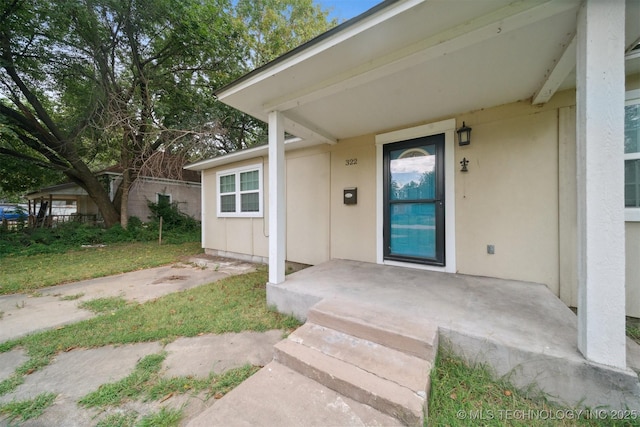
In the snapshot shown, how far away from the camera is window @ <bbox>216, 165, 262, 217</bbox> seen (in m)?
5.61

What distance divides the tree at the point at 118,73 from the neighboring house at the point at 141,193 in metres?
1.98

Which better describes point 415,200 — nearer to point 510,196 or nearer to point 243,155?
point 510,196

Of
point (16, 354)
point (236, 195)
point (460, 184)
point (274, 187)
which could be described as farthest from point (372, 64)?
point (236, 195)

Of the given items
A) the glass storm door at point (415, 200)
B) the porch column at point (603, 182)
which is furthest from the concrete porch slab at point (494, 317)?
the glass storm door at point (415, 200)

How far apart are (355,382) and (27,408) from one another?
84.4 inches

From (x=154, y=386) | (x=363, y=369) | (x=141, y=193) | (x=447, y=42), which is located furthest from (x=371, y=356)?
(x=141, y=193)

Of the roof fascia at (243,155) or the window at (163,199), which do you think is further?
the window at (163,199)

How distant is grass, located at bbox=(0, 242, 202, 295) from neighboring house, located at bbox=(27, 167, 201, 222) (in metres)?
4.89

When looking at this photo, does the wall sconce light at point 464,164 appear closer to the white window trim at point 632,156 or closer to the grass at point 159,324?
the white window trim at point 632,156

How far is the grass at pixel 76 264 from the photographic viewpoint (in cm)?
425

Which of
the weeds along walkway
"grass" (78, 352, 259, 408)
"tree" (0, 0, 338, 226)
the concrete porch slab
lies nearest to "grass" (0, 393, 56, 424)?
"grass" (78, 352, 259, 408)

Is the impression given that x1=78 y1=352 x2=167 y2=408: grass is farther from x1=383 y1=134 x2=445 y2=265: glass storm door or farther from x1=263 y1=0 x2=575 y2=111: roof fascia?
x1=383 y1=134 x2=445 y2=265: glass storm door

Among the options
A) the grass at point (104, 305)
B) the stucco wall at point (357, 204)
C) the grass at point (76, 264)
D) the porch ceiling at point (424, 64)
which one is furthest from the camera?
the grass at point (76, 264)

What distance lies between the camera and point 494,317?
1948 millimetres
